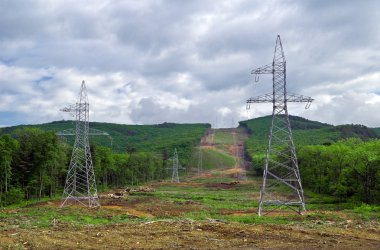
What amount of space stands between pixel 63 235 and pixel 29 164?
4359cm

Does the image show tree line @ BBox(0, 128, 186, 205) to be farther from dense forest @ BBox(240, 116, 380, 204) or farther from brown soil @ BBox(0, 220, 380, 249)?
dense forest @ BBox(240, 116, 380, 204)

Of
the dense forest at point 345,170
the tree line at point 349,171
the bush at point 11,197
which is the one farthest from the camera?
the bush at point 11,197

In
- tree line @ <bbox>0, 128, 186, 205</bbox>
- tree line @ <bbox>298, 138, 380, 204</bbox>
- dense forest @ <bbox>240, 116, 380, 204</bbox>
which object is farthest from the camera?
tree line @ <bbox>0, 128, 186, 205</bbox>

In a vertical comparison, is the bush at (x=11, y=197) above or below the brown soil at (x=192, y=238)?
below

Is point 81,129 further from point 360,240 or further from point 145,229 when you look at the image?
point 360,240

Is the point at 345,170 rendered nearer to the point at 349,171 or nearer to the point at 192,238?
the point at 349,171

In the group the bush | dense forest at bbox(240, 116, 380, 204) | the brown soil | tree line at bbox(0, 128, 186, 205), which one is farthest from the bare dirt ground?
tree line at bbox(0, 128, 186, 205)

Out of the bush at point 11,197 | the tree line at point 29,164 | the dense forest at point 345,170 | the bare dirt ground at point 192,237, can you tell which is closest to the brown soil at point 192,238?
the bare dirt ground at point 192,237

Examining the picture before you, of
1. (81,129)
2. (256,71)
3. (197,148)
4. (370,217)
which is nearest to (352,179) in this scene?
(370,217)

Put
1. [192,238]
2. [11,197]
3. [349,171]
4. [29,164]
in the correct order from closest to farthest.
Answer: [192,238] → [349,171] → [11,197] → [29,164]

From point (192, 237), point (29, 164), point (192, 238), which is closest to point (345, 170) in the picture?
point (192, 237)

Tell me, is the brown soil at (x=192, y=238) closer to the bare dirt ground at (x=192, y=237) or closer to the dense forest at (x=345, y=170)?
the bare dirt ground at (x=192, y=237)

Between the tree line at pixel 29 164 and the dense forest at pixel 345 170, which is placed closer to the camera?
the dense forest at pixel 345 170

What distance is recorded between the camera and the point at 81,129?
37094 mm
